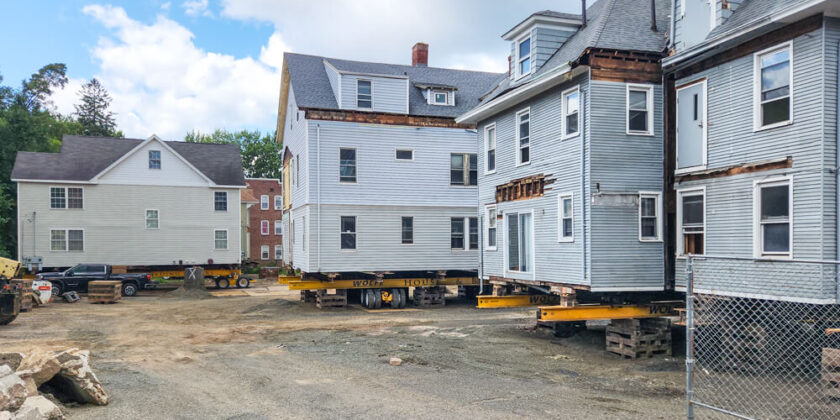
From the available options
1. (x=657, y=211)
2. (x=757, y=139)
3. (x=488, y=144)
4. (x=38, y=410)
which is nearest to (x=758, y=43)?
(x=757, y=139)

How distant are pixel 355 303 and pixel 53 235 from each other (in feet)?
64.0

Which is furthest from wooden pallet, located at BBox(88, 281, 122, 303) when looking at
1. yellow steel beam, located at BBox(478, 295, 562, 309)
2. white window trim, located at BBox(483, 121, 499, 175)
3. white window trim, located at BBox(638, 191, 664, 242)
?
white window trim, located at BBox(638, 191, 664, 242)

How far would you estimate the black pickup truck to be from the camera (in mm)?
31312

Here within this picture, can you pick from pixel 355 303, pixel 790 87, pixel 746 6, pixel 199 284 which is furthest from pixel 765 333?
pixel 199 284

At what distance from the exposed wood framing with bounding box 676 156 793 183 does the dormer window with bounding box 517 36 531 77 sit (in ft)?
20.6

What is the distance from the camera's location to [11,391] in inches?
334

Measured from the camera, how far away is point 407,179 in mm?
27188

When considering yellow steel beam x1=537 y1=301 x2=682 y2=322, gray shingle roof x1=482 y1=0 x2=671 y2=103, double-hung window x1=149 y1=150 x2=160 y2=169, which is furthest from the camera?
double-hung window x1=149 y1=150 x2=160 y2=169

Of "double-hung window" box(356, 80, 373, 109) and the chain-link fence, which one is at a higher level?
"double-hung window" box(356, 80, 373, 109)

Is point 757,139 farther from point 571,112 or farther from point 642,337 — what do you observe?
point 642,337

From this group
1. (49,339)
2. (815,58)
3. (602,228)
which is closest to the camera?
(815,58)

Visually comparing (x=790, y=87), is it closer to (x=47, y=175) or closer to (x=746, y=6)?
(x=746, y=6)

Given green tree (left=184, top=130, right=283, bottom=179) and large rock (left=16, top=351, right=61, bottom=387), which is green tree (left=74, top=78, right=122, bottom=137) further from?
large rock (left=16, top=351, right=61, bottom=387)

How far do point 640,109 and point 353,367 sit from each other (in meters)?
9.43
